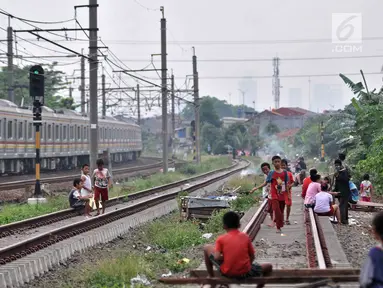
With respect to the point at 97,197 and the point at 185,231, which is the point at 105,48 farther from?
the point at 185,231

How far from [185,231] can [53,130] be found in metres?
25.0

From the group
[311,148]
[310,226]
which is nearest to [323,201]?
[310,226]

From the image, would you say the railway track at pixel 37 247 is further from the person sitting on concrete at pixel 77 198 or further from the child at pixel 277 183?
the child at pixel 277 183

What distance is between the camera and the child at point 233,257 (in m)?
7.05

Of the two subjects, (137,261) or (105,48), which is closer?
(137,261)

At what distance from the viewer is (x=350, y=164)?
88.8 ft

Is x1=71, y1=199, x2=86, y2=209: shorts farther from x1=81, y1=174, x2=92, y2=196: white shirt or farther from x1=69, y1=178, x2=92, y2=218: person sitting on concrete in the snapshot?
x1=81, y1=174, x2=92, y2=196: white shirt

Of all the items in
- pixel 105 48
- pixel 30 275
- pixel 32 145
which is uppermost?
pixel 105 48

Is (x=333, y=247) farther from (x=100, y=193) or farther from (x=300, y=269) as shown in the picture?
(x=100, y=193)

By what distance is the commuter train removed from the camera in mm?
31906

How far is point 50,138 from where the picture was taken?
38.0 meters

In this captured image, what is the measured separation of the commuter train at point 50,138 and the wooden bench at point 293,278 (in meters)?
24.9

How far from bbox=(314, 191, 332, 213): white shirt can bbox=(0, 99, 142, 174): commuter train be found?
18.6 meters

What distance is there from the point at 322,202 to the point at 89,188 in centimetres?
576
